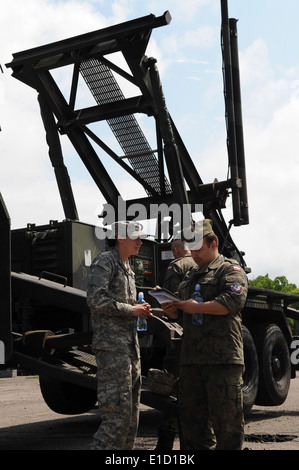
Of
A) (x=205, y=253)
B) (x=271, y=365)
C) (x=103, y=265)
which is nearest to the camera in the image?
(x=103, y=265)

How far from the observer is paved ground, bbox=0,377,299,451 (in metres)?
6.60

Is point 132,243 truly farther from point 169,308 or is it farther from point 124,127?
point 124,127

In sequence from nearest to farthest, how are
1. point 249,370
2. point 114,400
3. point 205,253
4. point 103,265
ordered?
point 114,400 < point 103,265 < point 205,253 < point 249,370

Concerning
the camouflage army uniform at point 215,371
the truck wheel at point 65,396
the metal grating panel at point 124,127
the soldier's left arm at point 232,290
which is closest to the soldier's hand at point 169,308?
the camouflage army uniform at point 215,371

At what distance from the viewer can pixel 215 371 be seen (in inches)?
186

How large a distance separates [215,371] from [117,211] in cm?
564

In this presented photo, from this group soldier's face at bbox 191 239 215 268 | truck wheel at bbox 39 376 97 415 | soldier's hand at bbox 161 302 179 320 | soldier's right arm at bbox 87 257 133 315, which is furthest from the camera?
truck wheel at bbox 39 376 97 415

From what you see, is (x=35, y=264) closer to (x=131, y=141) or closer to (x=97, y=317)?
(x=97, y=317)

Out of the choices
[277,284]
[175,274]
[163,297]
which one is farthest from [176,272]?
[277,284]

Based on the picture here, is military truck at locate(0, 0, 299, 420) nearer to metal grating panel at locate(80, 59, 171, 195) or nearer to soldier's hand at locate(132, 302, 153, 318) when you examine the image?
metal grating panel at locate(80, 59, 171, 195)

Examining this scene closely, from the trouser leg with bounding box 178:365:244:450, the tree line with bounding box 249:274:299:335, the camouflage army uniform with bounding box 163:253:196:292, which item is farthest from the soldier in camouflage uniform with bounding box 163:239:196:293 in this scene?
the tree line with bounding box 249:274:299:335

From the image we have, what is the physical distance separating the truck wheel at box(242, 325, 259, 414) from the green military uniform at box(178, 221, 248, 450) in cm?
324

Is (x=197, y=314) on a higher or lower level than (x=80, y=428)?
higher

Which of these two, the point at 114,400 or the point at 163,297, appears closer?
the point at 114,400
